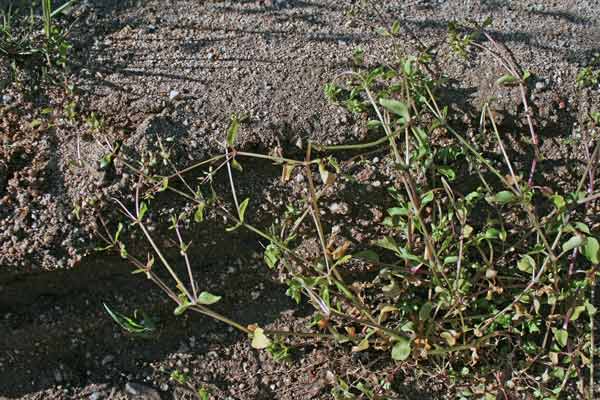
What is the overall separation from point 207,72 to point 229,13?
28cm

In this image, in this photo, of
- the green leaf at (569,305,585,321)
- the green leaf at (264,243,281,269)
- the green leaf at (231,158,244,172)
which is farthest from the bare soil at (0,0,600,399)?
the green leaf at (569,305,585,321)

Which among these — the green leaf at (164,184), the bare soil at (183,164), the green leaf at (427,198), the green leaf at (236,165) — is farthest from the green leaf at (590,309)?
the green leaf at (164,184)

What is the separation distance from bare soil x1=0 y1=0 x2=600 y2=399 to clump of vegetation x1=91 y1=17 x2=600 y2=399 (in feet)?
0.22

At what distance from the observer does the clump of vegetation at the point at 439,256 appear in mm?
2357

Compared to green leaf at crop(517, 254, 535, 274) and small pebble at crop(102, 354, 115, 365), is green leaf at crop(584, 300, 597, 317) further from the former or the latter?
small pebble at crop(102, 354, 115, 365)

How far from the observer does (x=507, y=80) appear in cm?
251

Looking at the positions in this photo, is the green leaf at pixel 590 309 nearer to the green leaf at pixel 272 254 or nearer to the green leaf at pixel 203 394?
the green leaf at pixel 272 254

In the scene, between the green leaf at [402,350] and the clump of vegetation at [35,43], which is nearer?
the green leaf at [402,350]

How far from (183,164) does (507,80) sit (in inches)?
42.0

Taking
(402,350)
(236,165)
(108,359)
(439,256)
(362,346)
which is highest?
(236,165)

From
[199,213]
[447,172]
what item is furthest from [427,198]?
[199,213]

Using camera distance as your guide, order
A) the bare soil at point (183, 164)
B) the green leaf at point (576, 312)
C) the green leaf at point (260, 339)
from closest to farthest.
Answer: the green leaf at point (260, 339)
the green leaf at point (576, 312)
the bare soil at point (183, 164)

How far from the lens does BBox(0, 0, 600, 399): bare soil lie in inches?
99.0

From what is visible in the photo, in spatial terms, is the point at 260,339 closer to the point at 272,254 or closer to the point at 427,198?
the point at 272,254
